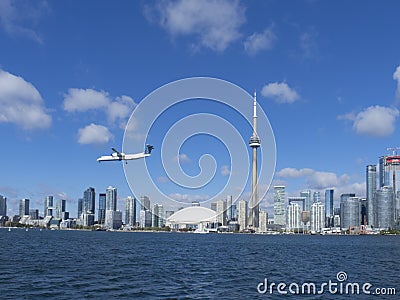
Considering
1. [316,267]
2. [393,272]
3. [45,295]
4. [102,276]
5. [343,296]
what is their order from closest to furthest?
[45,295] < [343,296] < [102,276] < [393,272] < [316,267]

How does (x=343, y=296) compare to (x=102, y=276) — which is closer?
(x=343, y=296)

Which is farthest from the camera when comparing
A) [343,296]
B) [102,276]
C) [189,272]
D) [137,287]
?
[189,272]

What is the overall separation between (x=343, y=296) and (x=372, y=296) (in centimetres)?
303

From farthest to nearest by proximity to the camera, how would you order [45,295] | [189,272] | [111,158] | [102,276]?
1. [111,158]
2. [189,272]
3. [102,276]
4. [45,295]

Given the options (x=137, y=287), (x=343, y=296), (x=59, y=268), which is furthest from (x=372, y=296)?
(x=59, y=268)

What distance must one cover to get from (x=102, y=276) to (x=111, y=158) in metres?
53.2

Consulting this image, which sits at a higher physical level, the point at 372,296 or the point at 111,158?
the point at 111,158

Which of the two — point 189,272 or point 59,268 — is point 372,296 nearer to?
point 189,272

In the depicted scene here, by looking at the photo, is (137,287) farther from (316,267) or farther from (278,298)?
(316,267)


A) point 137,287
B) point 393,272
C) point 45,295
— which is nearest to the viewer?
point 45,295

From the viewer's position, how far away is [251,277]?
55969 millimetres

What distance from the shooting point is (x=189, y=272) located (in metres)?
59.6

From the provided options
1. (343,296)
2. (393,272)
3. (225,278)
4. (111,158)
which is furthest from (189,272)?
(111,158)

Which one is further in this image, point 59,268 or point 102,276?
point 59,268
